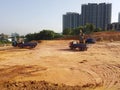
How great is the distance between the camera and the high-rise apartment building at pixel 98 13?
75.5m

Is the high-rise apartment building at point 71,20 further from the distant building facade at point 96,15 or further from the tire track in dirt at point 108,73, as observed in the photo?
the tire track in dirt at point 108,73

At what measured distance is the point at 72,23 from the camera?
90.8 meters

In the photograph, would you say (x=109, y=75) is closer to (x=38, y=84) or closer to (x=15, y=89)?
(x=38, y=84)

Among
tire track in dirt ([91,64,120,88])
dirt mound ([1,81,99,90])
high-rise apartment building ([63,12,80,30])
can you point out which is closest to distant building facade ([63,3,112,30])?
high-rise apartment building ([63,12,80,30])

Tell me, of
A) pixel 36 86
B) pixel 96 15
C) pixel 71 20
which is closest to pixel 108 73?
pixel 36 86

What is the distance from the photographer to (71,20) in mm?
90125

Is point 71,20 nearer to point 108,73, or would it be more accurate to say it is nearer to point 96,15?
point 96,15

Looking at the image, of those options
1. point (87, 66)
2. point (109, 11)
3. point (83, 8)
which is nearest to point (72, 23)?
point (83, 8)

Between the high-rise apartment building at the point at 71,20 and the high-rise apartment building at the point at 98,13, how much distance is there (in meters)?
5.85

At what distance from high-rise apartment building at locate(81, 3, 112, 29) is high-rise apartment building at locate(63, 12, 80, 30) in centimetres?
585

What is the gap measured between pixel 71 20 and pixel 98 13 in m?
14.8

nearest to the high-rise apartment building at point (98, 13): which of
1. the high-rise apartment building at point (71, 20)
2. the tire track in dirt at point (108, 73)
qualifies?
the high-rise apartment building at point (71, 20)

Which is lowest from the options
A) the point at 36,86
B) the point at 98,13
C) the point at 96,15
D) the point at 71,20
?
the point at 36,86

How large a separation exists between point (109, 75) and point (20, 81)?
3.73 meters
